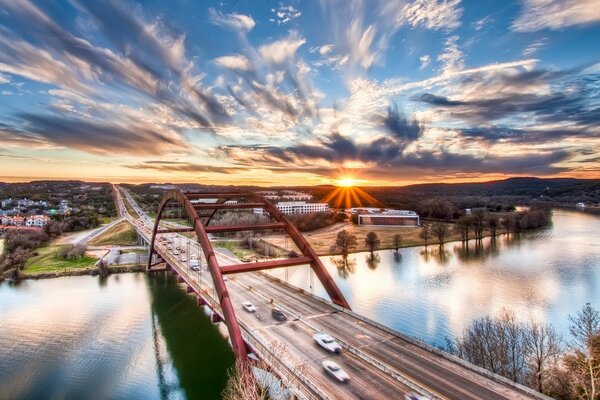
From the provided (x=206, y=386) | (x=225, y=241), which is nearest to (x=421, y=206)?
(x=225, y=241)

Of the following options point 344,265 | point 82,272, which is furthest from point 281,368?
point 82,272

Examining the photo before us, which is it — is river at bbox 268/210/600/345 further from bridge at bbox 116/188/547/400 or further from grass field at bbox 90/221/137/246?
grass field at bbox 90/221/137/246

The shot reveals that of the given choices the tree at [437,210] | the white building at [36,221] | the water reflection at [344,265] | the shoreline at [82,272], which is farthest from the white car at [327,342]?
the tree at [437,210]

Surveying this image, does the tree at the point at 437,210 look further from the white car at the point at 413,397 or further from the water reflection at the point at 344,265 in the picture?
the white car at the point at 413,397

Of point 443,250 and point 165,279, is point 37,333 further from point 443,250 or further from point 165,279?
point 443,250

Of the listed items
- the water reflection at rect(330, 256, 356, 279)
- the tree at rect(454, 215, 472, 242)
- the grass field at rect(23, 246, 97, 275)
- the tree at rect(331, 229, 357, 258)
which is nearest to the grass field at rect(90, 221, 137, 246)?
the grass field at rect(23, 246, 97, 275)

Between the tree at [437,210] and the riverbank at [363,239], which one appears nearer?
the riverbank at [363,239]
